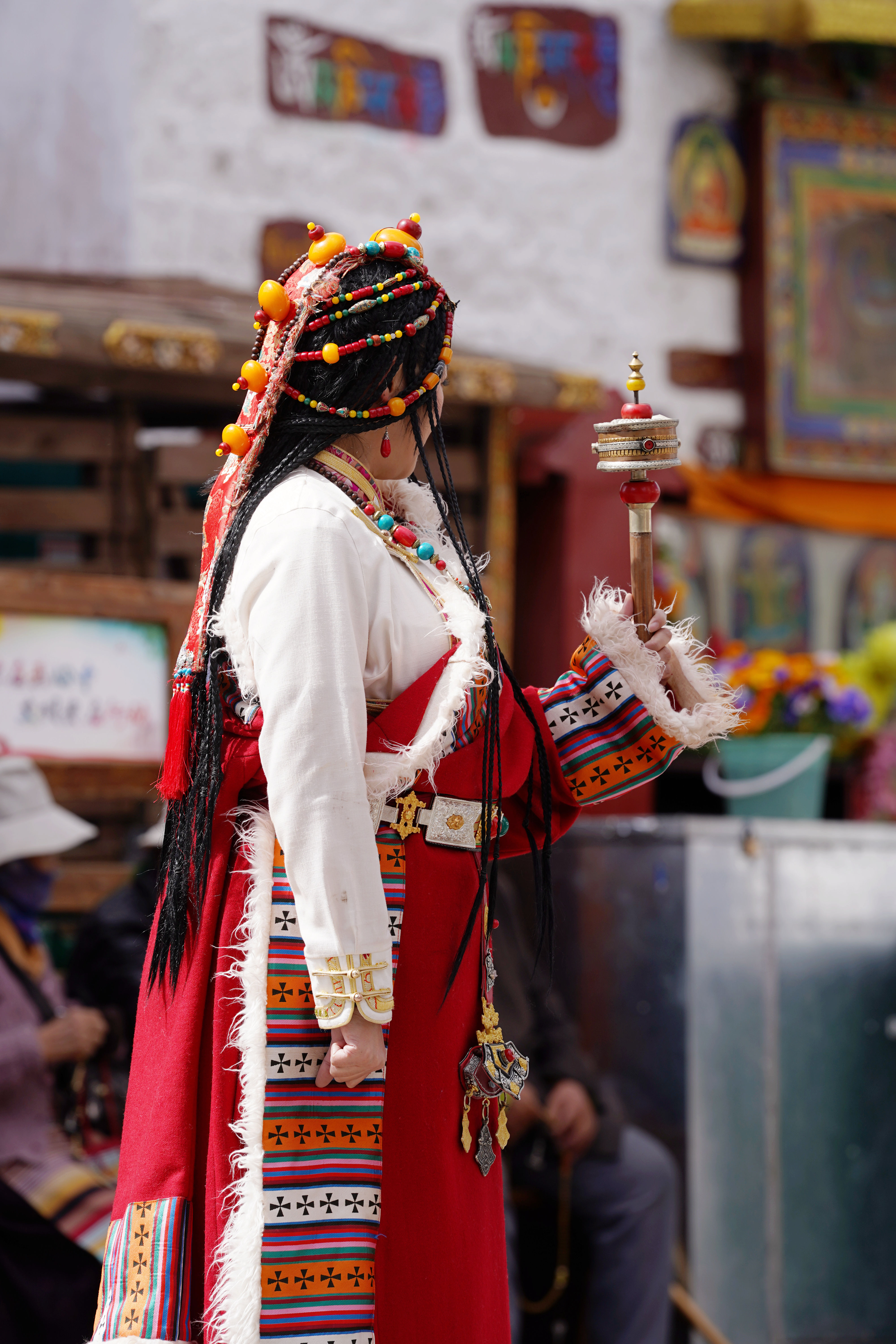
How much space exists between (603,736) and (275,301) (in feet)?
2.53

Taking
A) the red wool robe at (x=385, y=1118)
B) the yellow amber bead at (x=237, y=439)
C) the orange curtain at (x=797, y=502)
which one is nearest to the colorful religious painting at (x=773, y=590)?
the orange curtain at (x=797, y=502)

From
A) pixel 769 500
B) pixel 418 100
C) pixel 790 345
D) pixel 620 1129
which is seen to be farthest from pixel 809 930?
pixel 418 100

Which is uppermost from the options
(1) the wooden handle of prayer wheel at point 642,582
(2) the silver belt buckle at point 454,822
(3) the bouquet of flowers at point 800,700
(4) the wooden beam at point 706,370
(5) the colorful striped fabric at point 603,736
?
(4) the wooden beam at point 706,370

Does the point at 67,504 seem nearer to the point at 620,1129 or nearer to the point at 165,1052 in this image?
the point at 620,1129

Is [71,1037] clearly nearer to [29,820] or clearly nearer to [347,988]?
[29,820]

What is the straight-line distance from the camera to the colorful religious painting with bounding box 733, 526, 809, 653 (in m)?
7.21

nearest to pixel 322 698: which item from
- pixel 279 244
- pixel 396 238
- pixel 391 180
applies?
pixel 396 238

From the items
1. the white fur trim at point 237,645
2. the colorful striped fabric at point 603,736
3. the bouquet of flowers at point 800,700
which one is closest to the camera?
the white fur trim at point 237,645

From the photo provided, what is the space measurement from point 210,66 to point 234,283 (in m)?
1.00

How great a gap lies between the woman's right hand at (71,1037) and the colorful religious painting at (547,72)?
5085 millimetres

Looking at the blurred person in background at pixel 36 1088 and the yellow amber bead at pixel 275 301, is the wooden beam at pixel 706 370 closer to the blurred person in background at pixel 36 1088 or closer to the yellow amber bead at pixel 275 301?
the blurred person in background at pixel 36 1088

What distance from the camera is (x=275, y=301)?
6.22ft

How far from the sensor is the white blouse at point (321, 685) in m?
1.68

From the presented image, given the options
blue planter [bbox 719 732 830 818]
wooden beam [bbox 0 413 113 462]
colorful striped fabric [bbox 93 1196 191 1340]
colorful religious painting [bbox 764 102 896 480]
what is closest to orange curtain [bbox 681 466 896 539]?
colorful religious painting [bbox 764 102 896 480]
